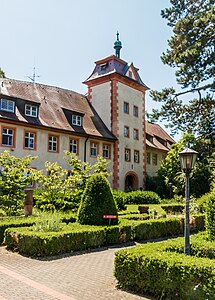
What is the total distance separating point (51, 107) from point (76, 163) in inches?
353

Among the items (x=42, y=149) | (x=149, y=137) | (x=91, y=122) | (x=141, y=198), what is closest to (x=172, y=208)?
(x=141, y=198)

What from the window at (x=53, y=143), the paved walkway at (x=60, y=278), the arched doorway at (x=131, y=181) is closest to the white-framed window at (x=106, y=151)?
the arched doorway at (x=131, y=181)

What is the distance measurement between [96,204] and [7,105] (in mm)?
14210

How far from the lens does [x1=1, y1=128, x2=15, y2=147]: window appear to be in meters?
22.2

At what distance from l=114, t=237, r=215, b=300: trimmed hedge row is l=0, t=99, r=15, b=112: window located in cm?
1864

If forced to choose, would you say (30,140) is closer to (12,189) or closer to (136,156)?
(12,189)

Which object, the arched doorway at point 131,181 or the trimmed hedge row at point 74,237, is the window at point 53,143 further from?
the trimmed hedge row at point 74,237

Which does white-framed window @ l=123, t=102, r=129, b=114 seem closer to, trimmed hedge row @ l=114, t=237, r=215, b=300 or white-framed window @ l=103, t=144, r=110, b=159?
white-framed window @ l=103, t=144, r=110, b=159

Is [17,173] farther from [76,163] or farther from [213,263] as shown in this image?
[213,263]

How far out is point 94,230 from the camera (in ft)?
34.5

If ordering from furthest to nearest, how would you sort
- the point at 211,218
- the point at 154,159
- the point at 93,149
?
the point at 154,159 → the point at 93,149 → the point at 211,218

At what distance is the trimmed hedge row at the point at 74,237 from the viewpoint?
917 centimetres

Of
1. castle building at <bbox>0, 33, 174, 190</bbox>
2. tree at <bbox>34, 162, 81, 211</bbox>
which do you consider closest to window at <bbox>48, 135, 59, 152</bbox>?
castle building at <bbox>0, 33, 174, 190</bbox>

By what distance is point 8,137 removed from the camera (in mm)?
22406
